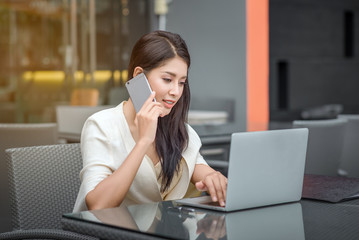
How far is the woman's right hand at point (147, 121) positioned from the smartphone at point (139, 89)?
60 mm

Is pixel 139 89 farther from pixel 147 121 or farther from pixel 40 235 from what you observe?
pixel 40 235

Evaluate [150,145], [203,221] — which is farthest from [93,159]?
[203,221]

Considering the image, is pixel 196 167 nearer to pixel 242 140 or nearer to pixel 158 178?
pixel 158 178

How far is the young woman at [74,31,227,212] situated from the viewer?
5.79 feet

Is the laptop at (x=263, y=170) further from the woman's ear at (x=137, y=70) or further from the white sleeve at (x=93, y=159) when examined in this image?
the woman's ear at (x=137, y=70)

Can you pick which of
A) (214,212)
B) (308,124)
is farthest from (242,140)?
(308,124)

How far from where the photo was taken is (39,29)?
6277mm

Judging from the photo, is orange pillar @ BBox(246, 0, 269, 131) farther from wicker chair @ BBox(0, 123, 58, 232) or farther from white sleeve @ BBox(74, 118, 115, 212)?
white sleeve @ BBox(74, 118, 115, 212)

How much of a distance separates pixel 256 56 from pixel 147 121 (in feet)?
15.0

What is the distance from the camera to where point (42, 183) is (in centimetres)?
208

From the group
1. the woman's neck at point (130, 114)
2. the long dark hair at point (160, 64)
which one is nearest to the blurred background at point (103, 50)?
the long dark hair at point (160, 64)

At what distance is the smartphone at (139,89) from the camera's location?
1.88 meters

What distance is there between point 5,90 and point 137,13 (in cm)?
193

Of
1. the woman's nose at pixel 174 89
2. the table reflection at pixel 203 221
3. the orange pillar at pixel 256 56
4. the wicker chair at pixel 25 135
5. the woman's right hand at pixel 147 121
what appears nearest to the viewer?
the table reflection at pixel 203 221
